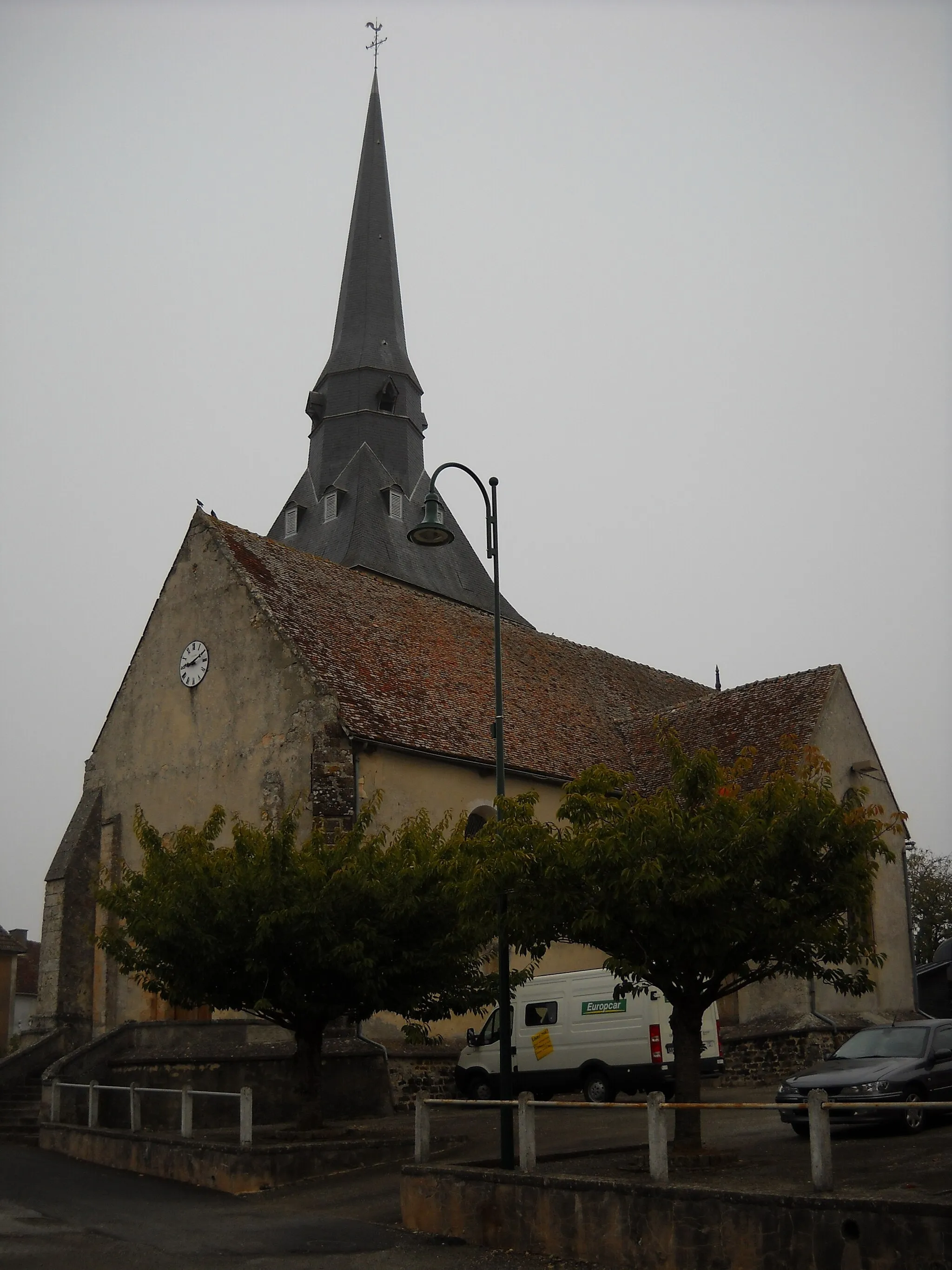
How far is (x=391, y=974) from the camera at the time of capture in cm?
1609

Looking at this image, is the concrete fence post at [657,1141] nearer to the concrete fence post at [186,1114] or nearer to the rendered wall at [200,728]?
the concrete fence post at [186,1114]

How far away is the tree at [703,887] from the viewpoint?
40.8ft

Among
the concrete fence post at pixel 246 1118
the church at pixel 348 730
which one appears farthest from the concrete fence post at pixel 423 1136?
the church at pixel 348 730

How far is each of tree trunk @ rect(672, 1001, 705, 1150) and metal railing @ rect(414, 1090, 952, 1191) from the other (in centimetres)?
16

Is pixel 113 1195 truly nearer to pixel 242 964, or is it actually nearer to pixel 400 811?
pixel 242 964

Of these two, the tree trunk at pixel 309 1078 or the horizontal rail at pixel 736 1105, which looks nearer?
the horizontal rail at pixel 736 1105

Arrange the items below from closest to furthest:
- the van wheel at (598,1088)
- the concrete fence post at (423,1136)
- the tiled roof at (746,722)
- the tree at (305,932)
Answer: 1. the concrete fence post at (423,1136)
2. the tree at (305,932)
3. the van wheel at (598,1088)
4. the tiled roof at (746,722)

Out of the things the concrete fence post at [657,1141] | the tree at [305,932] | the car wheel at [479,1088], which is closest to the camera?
the concrete fence post at [657,1141]

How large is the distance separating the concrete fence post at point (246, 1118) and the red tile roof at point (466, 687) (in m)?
7.64

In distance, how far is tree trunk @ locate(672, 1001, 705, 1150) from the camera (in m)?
12.6

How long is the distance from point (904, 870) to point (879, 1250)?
20696 millimetres

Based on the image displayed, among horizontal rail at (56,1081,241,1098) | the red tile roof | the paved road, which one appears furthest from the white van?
the red tile roof

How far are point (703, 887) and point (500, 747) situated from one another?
133 inches

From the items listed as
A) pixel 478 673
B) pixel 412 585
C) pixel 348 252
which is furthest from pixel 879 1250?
pixel 348 252
